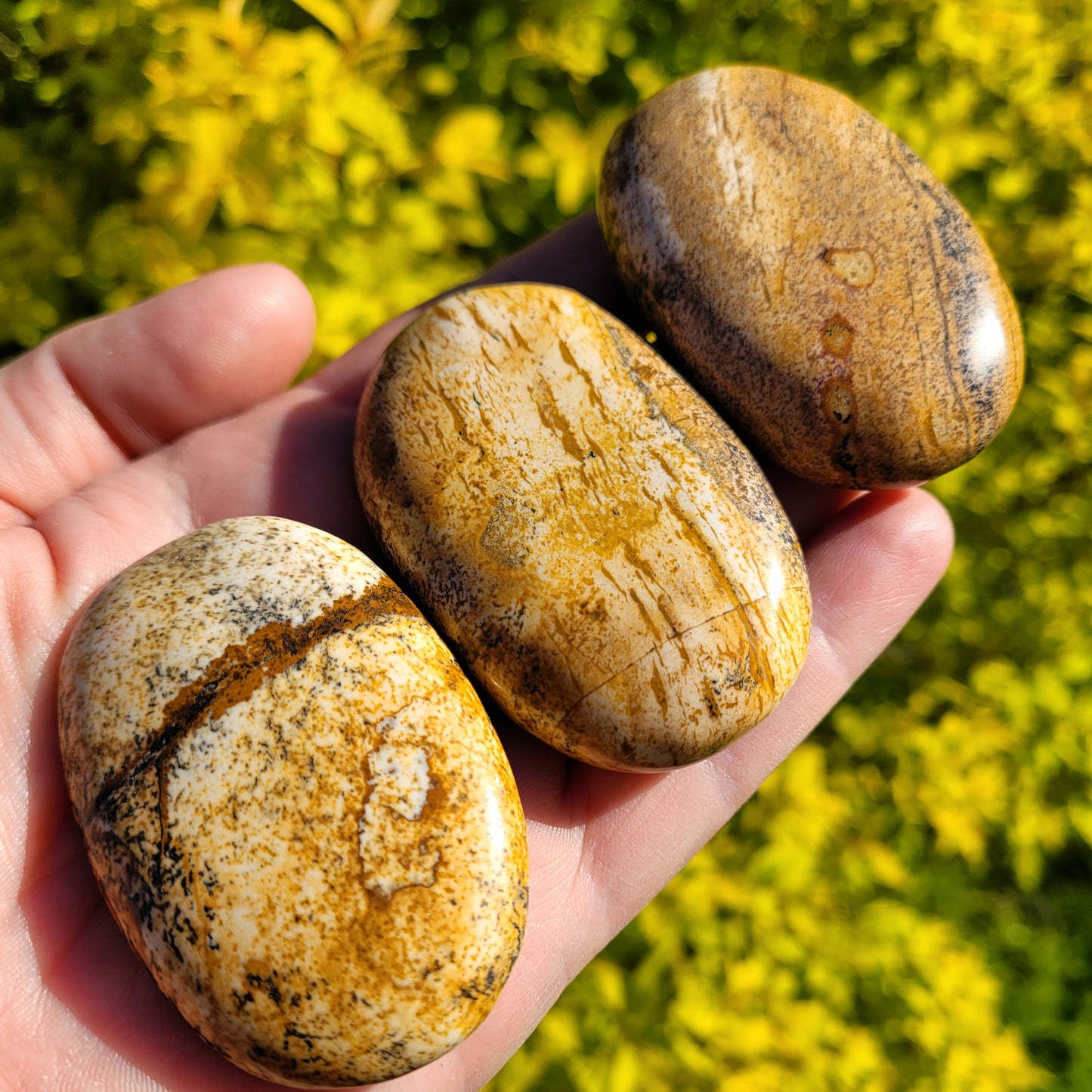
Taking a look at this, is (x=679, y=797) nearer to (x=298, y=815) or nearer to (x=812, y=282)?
(x=298, y=815)

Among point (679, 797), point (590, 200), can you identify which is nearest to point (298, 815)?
point (679, 797)

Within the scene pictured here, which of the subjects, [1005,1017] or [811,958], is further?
[1005,1017]

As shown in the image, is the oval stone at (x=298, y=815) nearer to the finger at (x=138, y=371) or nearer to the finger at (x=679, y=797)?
the finger at (x=679, y=797)

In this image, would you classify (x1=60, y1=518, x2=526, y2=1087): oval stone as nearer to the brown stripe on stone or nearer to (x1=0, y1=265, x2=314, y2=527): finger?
the brown stripe on stone

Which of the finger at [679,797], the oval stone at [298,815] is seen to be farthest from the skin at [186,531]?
the oval stone at [298,815]

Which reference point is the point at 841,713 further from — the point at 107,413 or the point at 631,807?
the point at 107,413

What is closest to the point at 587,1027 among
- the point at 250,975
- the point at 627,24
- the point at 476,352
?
the point at 250,975
